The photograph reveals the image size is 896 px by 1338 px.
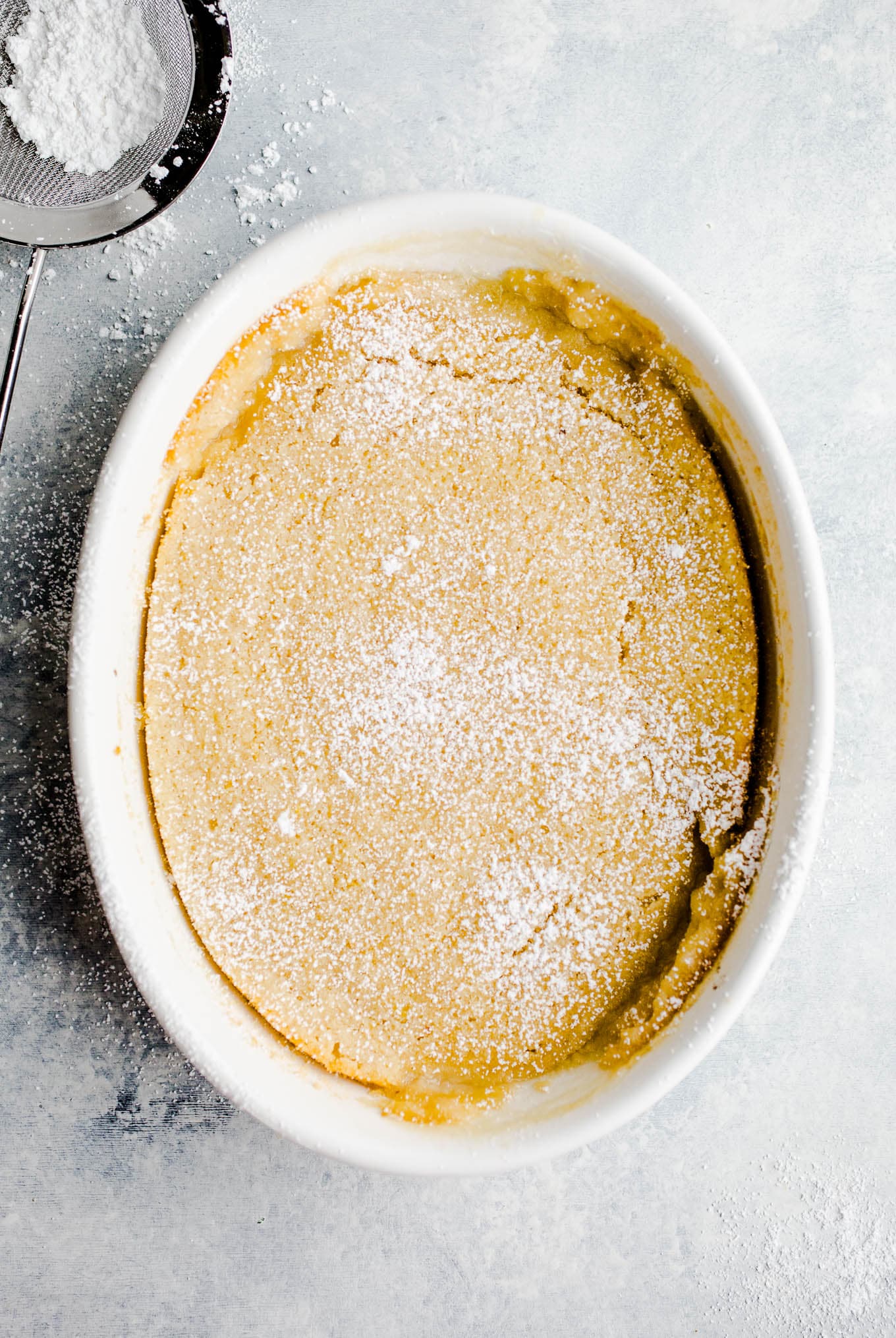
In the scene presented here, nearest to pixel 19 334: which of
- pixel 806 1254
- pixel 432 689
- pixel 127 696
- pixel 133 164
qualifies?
pixel 133 164

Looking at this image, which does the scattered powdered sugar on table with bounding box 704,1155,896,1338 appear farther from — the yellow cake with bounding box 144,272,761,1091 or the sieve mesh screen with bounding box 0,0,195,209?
the sieve mesh screen with bounding box 0,0,195,209

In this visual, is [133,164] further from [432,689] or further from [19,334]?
[432,689]

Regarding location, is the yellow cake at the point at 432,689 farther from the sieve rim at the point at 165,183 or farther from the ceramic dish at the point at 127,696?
the sieve rim at the point at 165,183

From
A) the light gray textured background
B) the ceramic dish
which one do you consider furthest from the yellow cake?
the light gray textured background

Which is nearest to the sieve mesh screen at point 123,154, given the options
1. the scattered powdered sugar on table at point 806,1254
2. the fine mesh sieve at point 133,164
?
the fine mesh sieve at point 133,164

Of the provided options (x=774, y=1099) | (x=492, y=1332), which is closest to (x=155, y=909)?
(x=492, y=1332)

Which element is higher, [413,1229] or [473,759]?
[473,759]

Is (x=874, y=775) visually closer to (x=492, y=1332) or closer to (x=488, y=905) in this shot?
(x=488, y=905)
